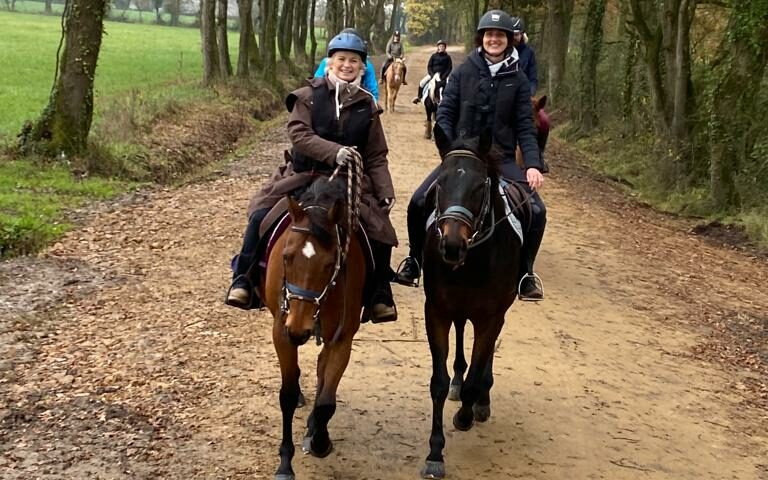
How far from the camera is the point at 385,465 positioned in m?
5.67

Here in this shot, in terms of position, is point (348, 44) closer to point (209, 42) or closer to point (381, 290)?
point (381, 290)

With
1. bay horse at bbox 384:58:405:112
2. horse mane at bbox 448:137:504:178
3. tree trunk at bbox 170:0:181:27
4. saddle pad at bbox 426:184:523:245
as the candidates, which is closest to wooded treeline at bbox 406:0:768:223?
bay horse at bbox 384:58:405:112

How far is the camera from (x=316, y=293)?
471 centimetres

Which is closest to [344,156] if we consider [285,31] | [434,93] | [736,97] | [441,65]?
[736,97]

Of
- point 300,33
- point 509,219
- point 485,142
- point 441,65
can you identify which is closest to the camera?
point 485,142

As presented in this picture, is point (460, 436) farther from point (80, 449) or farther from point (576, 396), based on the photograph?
point (80, 449)

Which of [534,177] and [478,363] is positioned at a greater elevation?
[534,177]

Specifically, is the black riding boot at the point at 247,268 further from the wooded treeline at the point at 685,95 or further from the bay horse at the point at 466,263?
the wooded treeline at the point at 685,95

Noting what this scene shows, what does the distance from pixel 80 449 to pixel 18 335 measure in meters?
2.31

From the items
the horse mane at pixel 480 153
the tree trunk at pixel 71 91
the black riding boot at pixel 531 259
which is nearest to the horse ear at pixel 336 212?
the horse mane at pixel 480 153

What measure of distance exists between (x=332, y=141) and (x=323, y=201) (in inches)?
31.2

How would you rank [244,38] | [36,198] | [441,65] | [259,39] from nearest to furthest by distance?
[36,198] → [441,65] → [244,38] → [259,39]

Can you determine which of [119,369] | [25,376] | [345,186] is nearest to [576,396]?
[345,186]

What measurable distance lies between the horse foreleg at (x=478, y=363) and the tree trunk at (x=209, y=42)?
2081 cm
